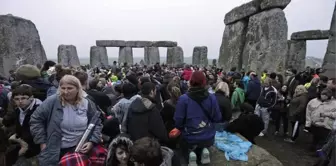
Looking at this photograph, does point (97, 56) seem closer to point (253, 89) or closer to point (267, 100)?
point (253, 89)

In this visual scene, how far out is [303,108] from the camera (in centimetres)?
557

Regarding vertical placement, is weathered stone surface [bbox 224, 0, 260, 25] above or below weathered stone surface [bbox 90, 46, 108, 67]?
above

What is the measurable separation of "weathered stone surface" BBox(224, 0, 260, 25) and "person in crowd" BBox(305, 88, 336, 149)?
677 cm

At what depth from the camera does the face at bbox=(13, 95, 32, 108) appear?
9.35 feet

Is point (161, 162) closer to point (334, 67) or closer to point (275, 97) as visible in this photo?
point (275, 97)

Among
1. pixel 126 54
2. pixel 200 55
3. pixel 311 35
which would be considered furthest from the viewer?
pixel 200 55

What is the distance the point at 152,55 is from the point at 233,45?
1338 cm

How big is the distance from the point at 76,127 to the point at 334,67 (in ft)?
30.7

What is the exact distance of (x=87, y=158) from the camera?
2598mm

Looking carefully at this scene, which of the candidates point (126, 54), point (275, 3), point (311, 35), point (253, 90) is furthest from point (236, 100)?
point (126, 54)

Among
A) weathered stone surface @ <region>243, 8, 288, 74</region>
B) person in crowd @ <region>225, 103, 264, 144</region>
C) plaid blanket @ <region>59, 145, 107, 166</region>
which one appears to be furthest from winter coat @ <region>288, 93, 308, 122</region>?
plaid blanket @ <region>59, 145, 107, 166</region>

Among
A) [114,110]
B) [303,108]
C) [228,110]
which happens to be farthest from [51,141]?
[303,108]

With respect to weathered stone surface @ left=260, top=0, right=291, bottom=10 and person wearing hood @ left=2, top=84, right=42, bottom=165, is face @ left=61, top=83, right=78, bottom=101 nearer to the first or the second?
person wearing hood @ left=2, top=84, right=42, bottom=165

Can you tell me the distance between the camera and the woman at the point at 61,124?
98.5 inches
